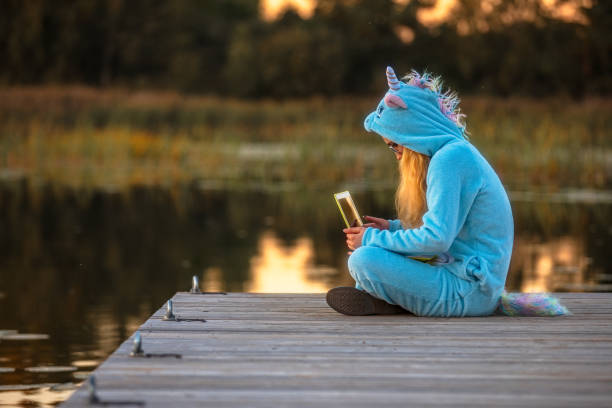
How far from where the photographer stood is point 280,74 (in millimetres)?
38438

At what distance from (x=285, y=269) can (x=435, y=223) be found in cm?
498

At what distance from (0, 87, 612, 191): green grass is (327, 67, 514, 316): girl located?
11.5 metres

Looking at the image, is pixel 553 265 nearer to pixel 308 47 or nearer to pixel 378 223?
pixel 378 223

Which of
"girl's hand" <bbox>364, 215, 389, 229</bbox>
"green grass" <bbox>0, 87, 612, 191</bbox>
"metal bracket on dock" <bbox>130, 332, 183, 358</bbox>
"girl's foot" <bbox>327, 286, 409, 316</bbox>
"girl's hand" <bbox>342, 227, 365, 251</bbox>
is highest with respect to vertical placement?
"green grass" <bbox>0, 87, 612, 191</bbox>

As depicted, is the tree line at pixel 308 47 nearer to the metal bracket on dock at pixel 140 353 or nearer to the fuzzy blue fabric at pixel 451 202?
the fuzzy blue fabric at pixel 451 202

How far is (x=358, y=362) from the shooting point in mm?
3566

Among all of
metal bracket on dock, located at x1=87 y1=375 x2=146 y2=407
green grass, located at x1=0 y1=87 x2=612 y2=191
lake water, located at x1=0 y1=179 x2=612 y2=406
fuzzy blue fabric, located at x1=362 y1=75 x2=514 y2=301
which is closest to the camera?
metal bracket on dock, located at x1=87 y1=375 x2=146 y2=407

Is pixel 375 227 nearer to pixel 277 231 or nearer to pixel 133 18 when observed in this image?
pixel 277 231

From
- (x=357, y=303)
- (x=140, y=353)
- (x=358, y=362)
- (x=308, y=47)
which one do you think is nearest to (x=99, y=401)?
(x=140, y=353)

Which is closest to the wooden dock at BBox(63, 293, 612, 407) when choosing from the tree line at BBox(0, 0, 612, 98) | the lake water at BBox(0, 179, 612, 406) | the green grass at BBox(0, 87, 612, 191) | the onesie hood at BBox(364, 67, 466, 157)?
the onesie hood at BBox(364, 67, 466, 157)

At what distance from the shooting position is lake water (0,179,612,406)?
612 cm

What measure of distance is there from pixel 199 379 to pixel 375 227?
1.47m

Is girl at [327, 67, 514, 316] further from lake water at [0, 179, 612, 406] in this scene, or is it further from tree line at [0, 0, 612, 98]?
tree line at [0, 0, 612, 98]

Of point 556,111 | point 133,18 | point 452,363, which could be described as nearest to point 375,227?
point 452,363
